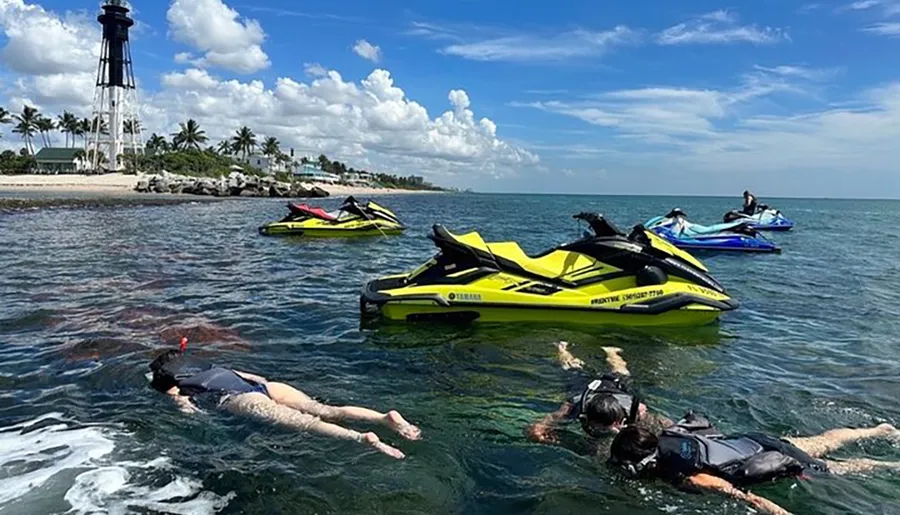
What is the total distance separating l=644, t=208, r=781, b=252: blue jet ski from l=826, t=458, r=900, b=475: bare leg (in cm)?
1838

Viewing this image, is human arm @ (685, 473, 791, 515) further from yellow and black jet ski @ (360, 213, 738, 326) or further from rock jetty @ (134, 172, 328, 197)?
rock jetty @ (134, 172, 328, 197)

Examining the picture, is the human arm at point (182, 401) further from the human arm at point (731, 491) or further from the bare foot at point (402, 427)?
the human arm at point (731, 491)

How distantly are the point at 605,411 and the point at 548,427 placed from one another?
59 cm

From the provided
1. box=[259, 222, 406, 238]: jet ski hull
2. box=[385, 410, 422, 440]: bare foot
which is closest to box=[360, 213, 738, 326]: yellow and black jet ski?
box=[385, 410, 422, 440]: bare foot

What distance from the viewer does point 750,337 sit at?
33.4ft

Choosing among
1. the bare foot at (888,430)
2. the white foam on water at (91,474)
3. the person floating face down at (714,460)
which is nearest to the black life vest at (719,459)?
the person floating face down at (714,460)

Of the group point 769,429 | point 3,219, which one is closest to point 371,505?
point 769,429

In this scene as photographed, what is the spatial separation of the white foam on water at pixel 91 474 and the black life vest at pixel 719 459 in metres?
3.36

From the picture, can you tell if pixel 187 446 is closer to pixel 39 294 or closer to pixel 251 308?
pixel 251 308

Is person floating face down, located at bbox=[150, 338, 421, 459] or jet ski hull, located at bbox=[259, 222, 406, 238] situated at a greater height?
jet ski hull, located at bbox=[259, 222, 406, 238]

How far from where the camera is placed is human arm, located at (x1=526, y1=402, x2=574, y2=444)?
568 cm

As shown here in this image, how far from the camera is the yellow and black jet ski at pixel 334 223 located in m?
24.8

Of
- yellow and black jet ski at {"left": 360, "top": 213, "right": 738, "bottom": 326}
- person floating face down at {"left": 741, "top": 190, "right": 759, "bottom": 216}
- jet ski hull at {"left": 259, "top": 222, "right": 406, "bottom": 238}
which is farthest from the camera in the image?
person floating face down at {"left": 741, "top": 190, "right": 759, "bottom": 216}

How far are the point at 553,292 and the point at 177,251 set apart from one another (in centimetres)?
1435
